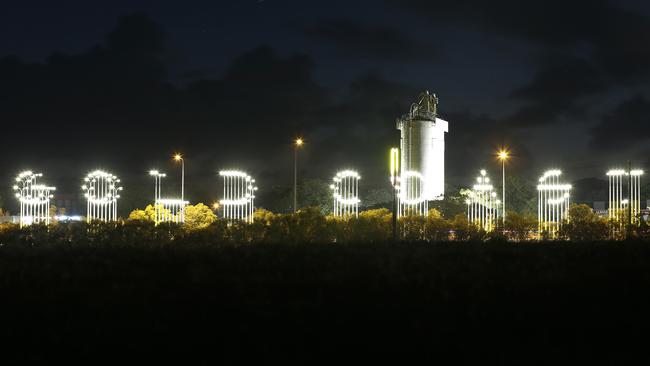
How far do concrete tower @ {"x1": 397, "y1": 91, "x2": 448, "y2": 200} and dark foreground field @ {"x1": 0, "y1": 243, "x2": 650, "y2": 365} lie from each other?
47263 mm

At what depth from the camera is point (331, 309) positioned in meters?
9.73

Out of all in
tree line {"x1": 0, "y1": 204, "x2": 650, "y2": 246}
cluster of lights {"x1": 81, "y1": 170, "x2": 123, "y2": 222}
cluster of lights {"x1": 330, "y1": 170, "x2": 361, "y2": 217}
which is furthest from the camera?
cluster of lights {"x1": 81, "y1": 170, "x2": 123, "y2": 222}

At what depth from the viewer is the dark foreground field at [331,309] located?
8.47 meters

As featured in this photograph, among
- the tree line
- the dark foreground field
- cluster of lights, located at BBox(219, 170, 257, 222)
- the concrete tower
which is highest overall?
the concrete tower

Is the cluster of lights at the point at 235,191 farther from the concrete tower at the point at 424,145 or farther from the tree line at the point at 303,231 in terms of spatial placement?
the concrete tower at the point at 424,145

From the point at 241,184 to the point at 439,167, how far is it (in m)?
22.6

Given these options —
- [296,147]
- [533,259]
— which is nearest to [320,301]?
[533,259]

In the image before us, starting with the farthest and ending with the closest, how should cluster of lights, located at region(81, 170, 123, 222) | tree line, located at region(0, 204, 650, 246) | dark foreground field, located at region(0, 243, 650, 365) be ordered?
1. cluster of lights, located at region(81, 170, 123, 222)
2. tree line, located at region(0, 204, 650, 246)
3. dark foreground field, located at region(0, 243, 650, 365)

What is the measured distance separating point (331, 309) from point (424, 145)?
2055 inches

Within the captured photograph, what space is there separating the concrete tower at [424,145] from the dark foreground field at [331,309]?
1861 inches

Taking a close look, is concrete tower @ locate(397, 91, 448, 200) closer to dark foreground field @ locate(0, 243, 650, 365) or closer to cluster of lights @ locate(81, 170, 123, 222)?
cluster of lights @ locate(81, 170, 123, 222)

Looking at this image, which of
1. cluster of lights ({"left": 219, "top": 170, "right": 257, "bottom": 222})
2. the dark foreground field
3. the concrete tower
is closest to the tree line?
the dark foreground field

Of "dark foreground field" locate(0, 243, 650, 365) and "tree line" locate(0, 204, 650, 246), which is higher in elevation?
"tree line" locate(0, 204, 650, 246)

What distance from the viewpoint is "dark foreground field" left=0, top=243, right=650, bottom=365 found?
8469 millimetres
